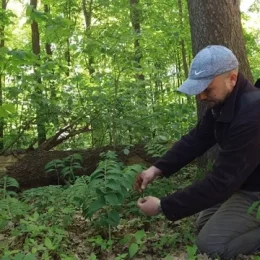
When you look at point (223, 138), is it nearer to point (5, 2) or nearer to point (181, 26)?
point (181, 26)

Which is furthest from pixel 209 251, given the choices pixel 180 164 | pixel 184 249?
pixel 180 164

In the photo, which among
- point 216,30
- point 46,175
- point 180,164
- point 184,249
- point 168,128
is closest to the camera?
point 184,249

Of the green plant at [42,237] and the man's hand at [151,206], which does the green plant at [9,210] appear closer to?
the green plant at [42,237]

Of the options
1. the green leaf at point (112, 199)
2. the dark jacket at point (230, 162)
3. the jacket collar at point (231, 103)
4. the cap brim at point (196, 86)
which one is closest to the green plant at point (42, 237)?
the green leaf at point (112, 199)

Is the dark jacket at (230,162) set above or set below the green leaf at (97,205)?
above

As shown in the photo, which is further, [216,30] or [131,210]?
[216,30]

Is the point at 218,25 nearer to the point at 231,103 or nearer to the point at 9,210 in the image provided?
the point at 231,103

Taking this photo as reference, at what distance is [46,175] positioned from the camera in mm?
5457

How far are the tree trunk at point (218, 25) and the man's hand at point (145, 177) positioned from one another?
1346mm

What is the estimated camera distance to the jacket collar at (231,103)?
2.85 m

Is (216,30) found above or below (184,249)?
above

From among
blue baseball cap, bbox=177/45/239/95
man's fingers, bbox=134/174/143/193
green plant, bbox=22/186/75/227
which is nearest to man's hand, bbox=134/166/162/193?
man's fingers, bbox=134/174/143/193

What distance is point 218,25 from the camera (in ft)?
14.5

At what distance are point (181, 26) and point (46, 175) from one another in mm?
8637
